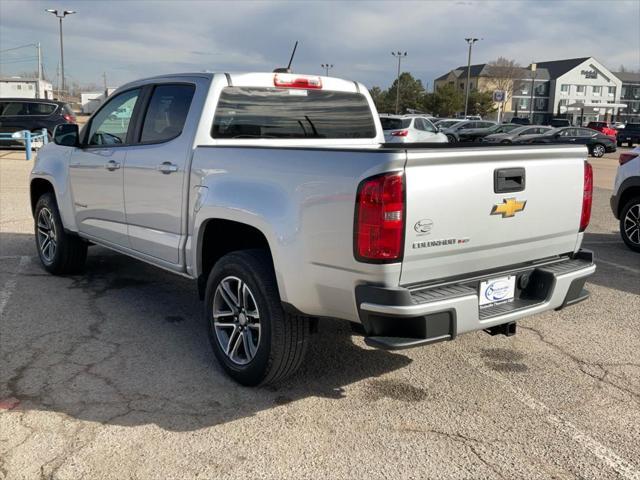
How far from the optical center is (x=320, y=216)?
10.3ft

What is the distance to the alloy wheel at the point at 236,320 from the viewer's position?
3.74 m

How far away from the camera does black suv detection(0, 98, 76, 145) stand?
22.4 meters

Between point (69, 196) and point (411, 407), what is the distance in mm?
3894

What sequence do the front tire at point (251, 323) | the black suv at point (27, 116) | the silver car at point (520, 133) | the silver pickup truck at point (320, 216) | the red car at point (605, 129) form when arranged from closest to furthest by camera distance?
the silver pickup truck at point (320, 216) → the front tire at point (251, 323) → the black suv at point (27, 116) → the silver car at point (520, 133) → the red car at point (605, 129)

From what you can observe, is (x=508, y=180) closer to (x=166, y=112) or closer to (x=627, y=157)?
(x=166, y=112)

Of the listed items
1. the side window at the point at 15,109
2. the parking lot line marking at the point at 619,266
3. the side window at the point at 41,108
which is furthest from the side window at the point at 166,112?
the side window at the point at 15,109

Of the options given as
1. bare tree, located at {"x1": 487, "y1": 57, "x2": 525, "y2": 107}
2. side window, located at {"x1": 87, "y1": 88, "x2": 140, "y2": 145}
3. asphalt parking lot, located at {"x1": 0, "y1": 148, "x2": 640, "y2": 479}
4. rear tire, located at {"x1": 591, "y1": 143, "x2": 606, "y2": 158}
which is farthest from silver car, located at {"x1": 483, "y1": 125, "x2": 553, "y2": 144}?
bare tree, located at {"x1": 487, "y1": 57, "x2": 525, "y2": 107}

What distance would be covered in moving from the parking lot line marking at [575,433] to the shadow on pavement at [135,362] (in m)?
0.73

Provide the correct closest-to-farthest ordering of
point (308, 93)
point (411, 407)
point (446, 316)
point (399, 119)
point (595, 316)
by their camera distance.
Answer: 1. point (446, 316)
2. point (411, 407)
3. point (308, 93)
4. point (595, 316)
5. point (399, 119)

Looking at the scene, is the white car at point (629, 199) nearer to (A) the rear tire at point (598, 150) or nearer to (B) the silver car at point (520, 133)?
(B) the silver car at point (520, 133)

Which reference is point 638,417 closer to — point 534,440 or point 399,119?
point 534,440

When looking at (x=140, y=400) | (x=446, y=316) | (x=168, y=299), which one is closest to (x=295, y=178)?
(x=446, y=316)

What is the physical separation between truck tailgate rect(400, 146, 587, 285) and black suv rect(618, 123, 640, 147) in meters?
42.0

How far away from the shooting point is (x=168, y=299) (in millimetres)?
5680
